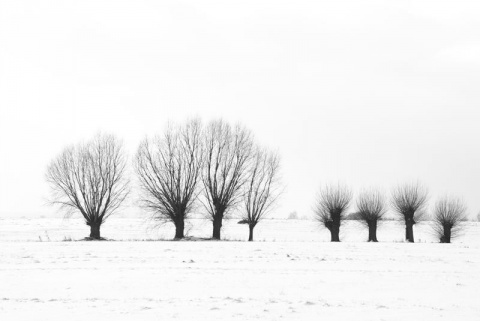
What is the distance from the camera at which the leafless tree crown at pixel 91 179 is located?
4369 centimetres

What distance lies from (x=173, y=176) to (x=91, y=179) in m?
→ 7.78

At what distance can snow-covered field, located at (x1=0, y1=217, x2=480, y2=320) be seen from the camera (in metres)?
12.0

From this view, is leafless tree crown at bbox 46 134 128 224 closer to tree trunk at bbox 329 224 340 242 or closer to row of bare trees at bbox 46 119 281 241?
row of bare trees at bbox 46 119 281 241

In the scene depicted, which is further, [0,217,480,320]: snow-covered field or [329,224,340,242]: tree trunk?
[329,224,340,242]: tree trunk

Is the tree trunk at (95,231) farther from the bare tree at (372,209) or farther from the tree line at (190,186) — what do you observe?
the bare tree at (372,209)

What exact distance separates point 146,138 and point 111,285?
29242 mm

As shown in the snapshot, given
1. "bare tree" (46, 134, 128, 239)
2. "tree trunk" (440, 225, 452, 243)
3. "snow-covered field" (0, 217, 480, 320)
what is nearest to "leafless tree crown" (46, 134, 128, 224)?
"bare tree" (46, 134, 128, 239)

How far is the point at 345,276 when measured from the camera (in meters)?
18.9

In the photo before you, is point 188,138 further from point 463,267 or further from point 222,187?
point 463,267

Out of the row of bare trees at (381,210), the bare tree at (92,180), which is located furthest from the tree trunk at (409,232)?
the bare tree at (92,180)

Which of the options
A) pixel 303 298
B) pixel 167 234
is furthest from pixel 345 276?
pixel 167 234

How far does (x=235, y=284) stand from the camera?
16.7 metres

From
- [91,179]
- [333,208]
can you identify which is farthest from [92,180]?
[333,208]

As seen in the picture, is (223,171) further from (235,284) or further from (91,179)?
(235,284)
